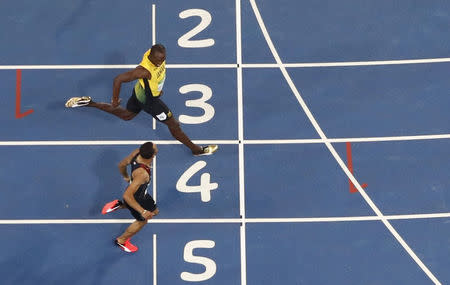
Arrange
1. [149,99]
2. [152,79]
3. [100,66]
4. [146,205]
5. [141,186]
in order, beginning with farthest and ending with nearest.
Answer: [100,66]
[149,99]
[146,205]
[152,79]
[141,186]

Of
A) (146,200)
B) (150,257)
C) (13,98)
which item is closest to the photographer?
(146,200)

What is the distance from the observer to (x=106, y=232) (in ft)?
32.8

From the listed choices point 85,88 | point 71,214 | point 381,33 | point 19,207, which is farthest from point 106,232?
point 381,33

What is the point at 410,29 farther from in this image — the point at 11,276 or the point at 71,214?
the point at 11,276

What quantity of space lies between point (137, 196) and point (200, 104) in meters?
2.15

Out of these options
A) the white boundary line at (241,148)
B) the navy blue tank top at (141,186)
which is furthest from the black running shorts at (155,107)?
the white boundary line at (241,148)

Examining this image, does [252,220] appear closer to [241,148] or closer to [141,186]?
[241,148]

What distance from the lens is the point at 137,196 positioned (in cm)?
911

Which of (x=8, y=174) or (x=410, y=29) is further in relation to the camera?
(x=410, y=29)

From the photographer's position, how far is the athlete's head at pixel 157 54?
867 cm

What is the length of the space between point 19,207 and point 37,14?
3.31m

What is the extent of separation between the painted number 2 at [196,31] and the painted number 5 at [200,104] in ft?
2.37

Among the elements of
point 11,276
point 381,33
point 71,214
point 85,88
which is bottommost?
point 11,276

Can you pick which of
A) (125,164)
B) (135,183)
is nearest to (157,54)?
(125,164)
